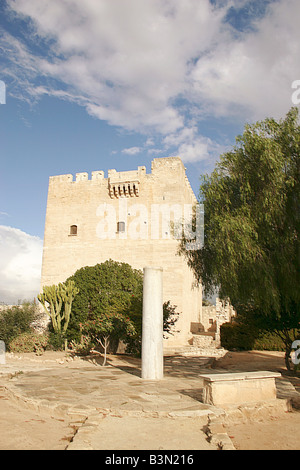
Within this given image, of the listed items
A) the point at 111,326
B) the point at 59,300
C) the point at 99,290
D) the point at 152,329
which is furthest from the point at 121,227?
the point at 152,329

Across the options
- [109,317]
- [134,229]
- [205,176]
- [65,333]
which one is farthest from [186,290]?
[205,176]

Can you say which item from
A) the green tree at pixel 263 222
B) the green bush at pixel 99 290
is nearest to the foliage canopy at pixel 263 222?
the green tree at pixel 263 222

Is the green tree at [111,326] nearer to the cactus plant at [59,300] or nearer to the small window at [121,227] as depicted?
the cactus plant at [59,300]

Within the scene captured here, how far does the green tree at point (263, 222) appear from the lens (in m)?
7.19

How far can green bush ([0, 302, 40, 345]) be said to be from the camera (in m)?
14.2

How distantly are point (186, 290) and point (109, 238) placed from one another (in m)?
5.42

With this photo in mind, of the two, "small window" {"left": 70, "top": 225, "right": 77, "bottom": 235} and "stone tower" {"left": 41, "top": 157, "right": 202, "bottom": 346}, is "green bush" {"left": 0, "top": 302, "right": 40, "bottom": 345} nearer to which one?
"stone tower" {"left": 41, "top": 157, "right": 202, "bottom": 346}

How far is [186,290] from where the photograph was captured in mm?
Result: 19453

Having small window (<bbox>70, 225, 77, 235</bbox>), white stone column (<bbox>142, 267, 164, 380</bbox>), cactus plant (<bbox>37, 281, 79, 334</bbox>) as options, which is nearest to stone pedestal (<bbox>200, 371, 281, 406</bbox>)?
white stone column (<bbox>142, 267, 164, 380</bbox>)

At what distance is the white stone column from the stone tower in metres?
10.3

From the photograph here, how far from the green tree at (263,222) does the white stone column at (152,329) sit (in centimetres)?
146

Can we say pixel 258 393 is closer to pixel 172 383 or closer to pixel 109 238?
pixel 172 383

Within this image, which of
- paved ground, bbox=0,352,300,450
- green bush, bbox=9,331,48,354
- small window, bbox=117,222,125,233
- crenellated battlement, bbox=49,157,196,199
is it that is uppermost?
crenellated battlement, bbox=49,157,196,199
